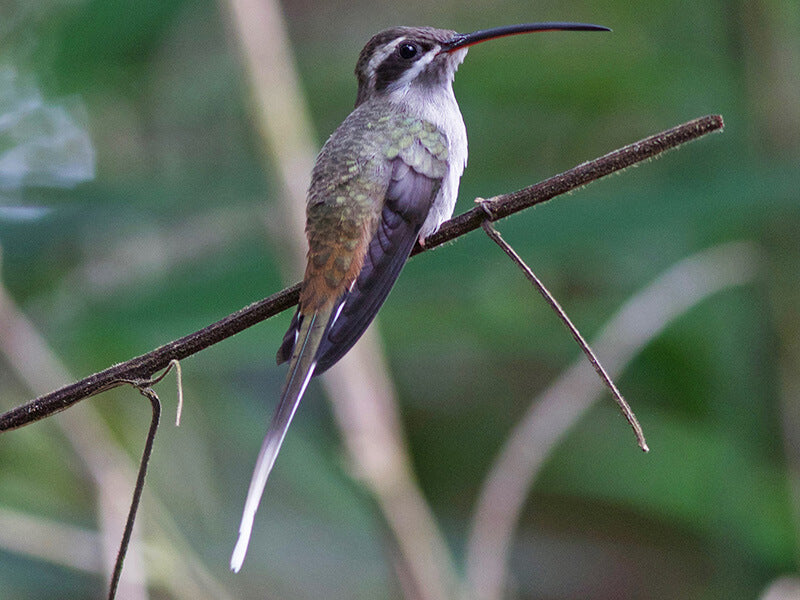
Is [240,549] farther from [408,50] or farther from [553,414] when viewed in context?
[553,414]

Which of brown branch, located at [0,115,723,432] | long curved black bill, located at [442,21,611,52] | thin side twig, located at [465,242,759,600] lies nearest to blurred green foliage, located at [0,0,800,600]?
thin side twig, located at [465,242,759,600]

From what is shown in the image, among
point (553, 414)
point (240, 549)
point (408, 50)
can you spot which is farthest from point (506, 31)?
point (553, 414)

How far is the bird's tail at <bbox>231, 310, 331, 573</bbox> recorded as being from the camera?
1056mm

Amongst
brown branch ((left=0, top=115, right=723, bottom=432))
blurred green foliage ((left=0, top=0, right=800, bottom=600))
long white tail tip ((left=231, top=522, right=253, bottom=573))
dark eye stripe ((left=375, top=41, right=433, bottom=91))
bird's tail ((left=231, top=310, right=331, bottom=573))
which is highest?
brown branch ((left=0, top=115, right=723, bottom=432))

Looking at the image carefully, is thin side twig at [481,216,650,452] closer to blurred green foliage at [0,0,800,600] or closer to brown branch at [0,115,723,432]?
brown branch at [0,115,723,432]

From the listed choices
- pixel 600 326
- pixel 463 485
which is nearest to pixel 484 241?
pixel 600 326

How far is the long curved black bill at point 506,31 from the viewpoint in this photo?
1.60m

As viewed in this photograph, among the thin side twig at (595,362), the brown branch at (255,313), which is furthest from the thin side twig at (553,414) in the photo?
the thin side twig at (595,362)

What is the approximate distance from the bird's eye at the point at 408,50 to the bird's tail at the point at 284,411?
37.6 inches

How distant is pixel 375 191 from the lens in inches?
74.9

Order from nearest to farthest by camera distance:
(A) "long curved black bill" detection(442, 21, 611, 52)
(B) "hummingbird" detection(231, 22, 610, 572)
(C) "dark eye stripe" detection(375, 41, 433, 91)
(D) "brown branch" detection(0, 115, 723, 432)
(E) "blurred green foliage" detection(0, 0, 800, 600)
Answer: (D) "brown branch" detection(0, 115, 723, 432), (B) "hummingbird" detection(231, 22, 610, 572), (A) "long curved black bill" detection(442, 21, 611, 52), (C) "dark eye stripe" detection(375, 41, 433, 91), (E) "blurred green foliage" detection(0, 0, 800, 600)

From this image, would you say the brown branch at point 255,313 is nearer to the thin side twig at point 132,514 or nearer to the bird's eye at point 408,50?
the thin side twig at point 132,514

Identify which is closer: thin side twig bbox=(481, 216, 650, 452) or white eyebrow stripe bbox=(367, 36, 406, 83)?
thin side twig bbox=(481, 216, 650, 452)

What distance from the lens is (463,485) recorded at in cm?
462
